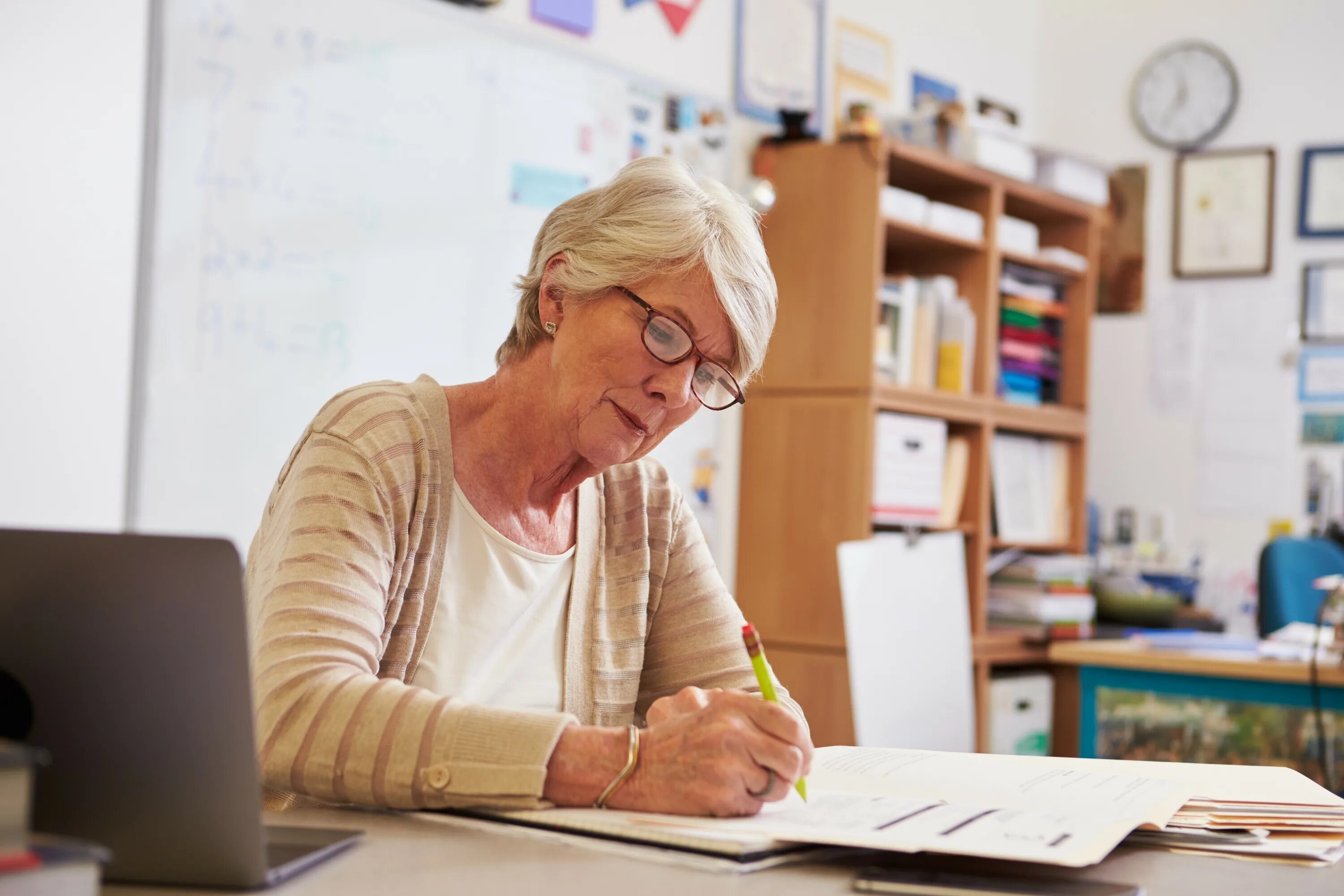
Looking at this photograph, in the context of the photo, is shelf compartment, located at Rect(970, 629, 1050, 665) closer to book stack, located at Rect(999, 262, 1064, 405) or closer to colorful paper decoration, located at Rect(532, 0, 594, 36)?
book stack, located at Rect(999, 262, 1064, 405)

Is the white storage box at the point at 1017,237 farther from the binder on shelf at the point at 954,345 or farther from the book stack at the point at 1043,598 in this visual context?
the book stack at the point at 1043,598

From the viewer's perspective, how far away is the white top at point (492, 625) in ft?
4.24

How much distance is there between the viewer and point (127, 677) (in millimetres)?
673

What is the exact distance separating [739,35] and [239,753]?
3.01 m

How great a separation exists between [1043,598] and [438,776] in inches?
119

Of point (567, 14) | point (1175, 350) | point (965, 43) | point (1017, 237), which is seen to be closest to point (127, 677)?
point (567, 14)

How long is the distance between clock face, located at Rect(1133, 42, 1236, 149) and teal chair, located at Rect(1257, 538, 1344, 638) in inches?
63.4

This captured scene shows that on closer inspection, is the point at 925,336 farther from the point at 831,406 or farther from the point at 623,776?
the point at 623,776

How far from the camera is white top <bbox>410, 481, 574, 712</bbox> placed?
1.29 metres

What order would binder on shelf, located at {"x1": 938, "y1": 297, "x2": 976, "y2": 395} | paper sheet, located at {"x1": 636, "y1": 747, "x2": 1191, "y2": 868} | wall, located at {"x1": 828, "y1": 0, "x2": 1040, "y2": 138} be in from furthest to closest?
1. wall, located at {"x1": 828, "y1": 0, "x2": 1040, "y2": 138}
2. binder on shelf, located at {"x1": 938, "y1": 297, "x2": 976, "y2": 395}
3. paper sheet, located at {"x1": 636, "y1": 747, "x2": 1191, "y2": 868}

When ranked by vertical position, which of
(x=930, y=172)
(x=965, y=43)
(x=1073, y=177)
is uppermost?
(x=965, y=43)

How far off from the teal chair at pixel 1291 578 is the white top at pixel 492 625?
2.53 metres

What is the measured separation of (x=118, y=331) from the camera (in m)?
2.15

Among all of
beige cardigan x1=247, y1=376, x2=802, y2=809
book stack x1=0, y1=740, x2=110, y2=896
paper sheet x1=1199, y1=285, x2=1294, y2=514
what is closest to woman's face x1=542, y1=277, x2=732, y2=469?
beige cardigan x1=247, y1=376, x2=802, y2=809
